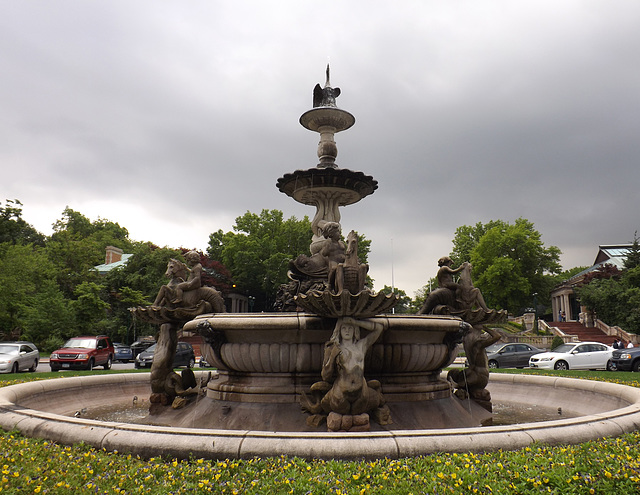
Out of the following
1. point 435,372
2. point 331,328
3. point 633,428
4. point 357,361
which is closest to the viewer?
point 633,428

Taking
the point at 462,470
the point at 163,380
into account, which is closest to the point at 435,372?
the point at 462,470

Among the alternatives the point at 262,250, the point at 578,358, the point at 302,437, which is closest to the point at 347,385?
the point at 302,437

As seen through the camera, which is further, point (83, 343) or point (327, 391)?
point (83, 343)

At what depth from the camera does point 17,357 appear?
19.2m

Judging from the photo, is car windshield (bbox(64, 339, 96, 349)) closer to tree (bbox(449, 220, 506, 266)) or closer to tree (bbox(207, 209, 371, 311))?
tree (bbox(207, 209, 371, 311))

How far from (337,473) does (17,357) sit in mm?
20052

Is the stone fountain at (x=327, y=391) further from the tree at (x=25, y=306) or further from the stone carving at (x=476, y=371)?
the tree at (x=25, y=306)

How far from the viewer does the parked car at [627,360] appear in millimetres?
19672

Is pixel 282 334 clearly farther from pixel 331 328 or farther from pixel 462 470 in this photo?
pixel 462 470

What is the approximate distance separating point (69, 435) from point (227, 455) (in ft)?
5.54

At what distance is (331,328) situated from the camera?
6.19m

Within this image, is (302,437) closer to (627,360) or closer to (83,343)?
(627,360)

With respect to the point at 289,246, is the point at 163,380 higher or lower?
lower


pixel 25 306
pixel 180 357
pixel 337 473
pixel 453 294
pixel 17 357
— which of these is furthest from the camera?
pixel 25 306
